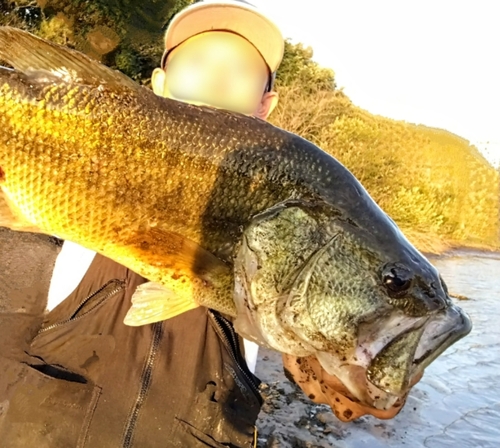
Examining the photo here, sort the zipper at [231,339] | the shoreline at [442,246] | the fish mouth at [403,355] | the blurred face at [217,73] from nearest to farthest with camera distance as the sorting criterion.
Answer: the fish mouth at [403,355]
the zipper at [231,339]
the blurred face at [217,73]
the shoreline at [442,246]

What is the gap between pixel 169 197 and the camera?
2.07 meters

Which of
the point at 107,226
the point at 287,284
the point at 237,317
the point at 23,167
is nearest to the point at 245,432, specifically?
the point at 237,317

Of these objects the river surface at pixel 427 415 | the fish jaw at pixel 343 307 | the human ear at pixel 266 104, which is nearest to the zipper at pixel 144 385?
the fish jaw at pixel 343 307

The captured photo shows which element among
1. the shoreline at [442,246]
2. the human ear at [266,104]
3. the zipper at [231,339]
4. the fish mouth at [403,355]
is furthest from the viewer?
the shoreline at [442,246]

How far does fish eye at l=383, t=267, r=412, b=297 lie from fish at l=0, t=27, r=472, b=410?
56 millimetres

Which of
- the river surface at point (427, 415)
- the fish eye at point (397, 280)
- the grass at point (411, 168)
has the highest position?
the grass at point (411, 168)

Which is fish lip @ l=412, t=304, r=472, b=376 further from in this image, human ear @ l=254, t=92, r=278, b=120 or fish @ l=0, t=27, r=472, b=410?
human ear @ l=254, t=92, r=278, b=120

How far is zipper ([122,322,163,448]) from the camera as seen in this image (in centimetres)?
236

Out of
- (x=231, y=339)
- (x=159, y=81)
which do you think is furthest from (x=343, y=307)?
(x=159, y=81)

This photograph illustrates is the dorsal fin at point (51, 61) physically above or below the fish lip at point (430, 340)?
above

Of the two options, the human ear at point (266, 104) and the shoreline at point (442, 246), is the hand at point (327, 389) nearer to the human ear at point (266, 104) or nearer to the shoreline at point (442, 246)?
the human ear at point (266, 104)

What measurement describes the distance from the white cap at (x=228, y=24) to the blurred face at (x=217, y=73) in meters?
0.04

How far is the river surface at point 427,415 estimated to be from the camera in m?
5.57

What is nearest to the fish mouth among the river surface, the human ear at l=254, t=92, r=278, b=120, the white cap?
the human ear at l=254, t=92, r=278, b=120
